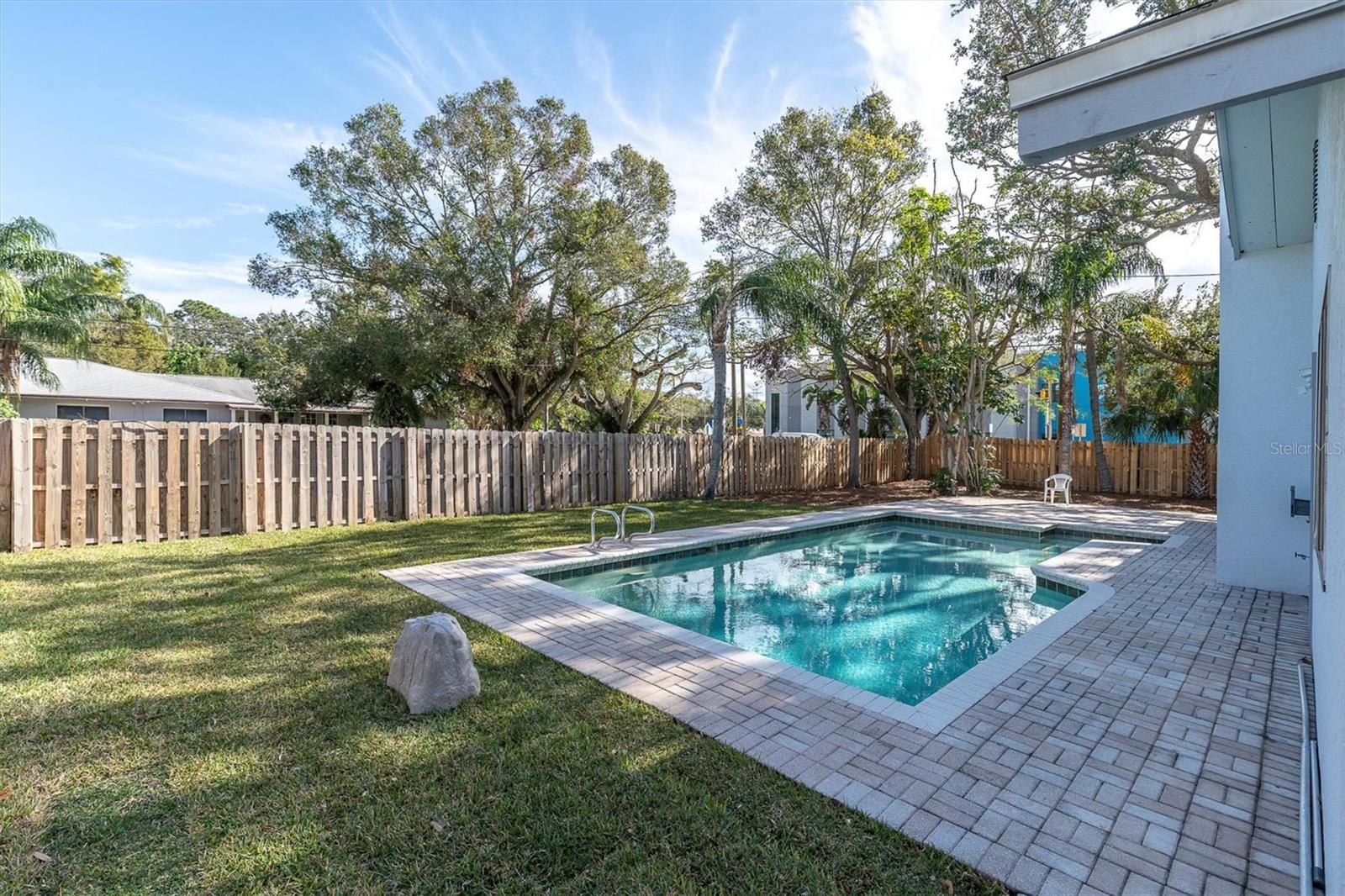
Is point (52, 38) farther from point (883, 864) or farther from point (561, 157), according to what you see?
point (883, 864)

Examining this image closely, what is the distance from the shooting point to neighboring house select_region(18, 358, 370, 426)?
18.8 metres

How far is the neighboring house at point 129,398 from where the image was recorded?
61.6 feet

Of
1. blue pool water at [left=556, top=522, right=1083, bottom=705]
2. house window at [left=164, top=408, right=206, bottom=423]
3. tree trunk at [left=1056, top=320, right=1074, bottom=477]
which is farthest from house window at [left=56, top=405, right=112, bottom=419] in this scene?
tree trunk at [left=1056, top=320, right=1074, bottom=477]

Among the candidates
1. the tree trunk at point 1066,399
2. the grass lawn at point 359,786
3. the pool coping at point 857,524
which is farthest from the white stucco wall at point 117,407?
the tree trunk at point 1066,399

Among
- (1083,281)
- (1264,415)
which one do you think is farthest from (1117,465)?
(1264,415)

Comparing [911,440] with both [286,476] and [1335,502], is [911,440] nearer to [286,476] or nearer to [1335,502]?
[286,476]

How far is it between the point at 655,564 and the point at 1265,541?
255 inches

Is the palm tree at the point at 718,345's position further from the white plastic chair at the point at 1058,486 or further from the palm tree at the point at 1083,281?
the white plastic chair at the point at 1058,486

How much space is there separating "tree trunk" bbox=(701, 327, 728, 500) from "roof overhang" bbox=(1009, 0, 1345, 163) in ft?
36.2

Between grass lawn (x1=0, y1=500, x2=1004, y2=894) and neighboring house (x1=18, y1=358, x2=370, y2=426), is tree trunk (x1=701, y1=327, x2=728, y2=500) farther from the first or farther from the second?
neighboring house (x1=18, y1=358, x2=370, y2=426)

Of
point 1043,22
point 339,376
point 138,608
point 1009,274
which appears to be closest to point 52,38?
point 339,376

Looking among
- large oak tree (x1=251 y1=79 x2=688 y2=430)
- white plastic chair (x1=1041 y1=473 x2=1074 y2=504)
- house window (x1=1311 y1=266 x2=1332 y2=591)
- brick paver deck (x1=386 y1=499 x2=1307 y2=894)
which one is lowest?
brick paver deck (x1=386 y1=499 x2=1307 y2=894)

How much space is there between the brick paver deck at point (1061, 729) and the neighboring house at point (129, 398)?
19.2m

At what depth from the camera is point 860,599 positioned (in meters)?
6.92
